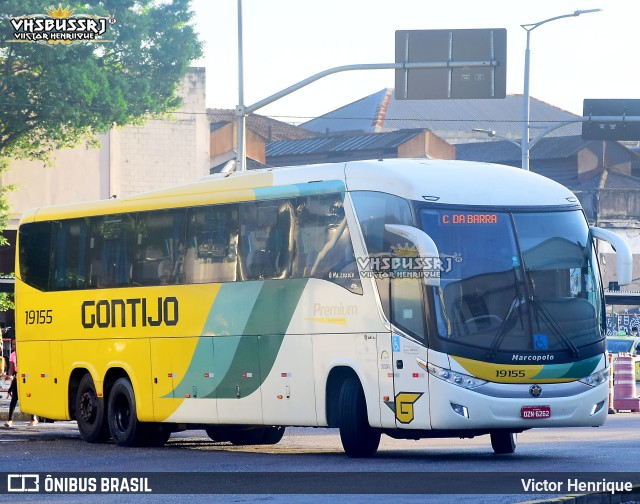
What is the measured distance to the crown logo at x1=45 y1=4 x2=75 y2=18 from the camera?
142ft

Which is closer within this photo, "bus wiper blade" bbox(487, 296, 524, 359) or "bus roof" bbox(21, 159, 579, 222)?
"bus wiper blade" bbox(487, 296, 524, 359)

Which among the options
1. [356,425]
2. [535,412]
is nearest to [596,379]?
[535,412]

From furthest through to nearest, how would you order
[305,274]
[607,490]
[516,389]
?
[305,274]
[516,389]
[607,490]

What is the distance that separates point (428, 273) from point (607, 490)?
16.1ft

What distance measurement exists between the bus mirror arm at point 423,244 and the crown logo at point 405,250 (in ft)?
0.08

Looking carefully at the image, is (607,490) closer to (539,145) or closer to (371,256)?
(371,256)

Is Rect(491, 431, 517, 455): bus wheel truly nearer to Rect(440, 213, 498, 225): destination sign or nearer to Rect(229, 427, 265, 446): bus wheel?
Rect(440, 213, 498, 225): destination sign

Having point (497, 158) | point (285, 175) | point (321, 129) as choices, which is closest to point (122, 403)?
point (285, 175)

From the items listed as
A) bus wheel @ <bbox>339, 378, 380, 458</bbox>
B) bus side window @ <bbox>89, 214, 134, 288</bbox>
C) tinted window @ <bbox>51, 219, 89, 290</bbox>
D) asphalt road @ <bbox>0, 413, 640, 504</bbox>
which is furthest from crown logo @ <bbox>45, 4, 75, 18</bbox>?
bus wheel @ <bbox>339, 378, 380, 458</bbox>

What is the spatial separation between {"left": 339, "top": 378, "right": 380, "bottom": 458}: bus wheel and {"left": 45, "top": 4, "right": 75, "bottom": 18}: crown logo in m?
27.6

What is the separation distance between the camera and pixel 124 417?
22.2 meters

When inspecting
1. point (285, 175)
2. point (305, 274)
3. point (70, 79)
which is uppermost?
point (70, 79)

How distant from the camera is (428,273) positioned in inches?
667

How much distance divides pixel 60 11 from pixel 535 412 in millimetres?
29466
